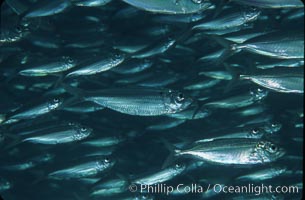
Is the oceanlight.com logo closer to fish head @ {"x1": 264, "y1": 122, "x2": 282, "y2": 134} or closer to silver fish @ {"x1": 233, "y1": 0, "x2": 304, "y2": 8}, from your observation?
fish head @ {"x1": 264, "y1": 122, "x2": 282, "y2": 134}

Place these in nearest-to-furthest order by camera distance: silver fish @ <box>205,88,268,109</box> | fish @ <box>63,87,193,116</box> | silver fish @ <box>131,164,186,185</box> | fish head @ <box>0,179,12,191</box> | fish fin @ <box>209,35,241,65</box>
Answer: fish @ <box>63,87,193,116</box>
fish fin @ <box>209,35,241,65</box>
silver fish @ <box>131,164,186,185</box>
silver fish @ <box>205,88,268,109</box>
fish head @ <box>0,179,12,191</box>

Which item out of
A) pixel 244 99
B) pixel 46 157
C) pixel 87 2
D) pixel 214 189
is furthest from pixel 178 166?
pixel 46 157

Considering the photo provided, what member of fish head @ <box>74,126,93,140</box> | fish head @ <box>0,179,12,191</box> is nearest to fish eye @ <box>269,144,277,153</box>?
fish head @ <box>74,126,93,140</box>

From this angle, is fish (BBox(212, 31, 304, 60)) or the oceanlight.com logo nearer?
fish (BBox(212, 31, 304, 60))

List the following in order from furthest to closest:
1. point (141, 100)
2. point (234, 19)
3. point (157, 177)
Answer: point (234, 19) → point (157, 177) → point (141, 100)

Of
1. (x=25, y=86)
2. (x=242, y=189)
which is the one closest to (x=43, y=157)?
(x=25, y=86)

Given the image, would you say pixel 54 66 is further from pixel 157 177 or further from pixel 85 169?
pixel 157 177

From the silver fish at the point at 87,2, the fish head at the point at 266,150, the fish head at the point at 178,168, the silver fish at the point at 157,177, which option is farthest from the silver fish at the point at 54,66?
the fish head at the point at 266,150

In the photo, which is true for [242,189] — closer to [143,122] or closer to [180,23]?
[180,23]
